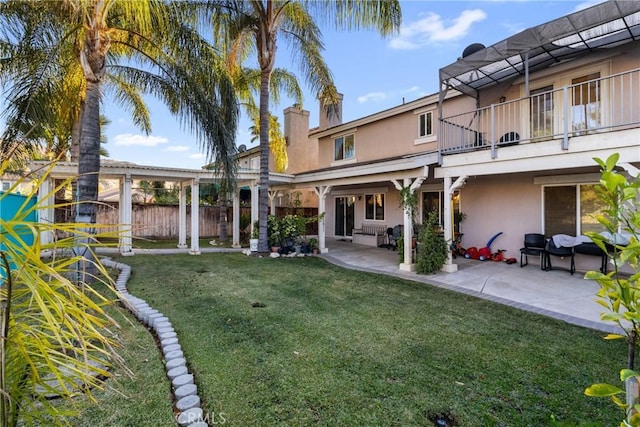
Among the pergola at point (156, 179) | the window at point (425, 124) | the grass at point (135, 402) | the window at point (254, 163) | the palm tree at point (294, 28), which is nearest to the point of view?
the grass at point (135, 402)

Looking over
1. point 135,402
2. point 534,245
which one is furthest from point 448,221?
point 135,402

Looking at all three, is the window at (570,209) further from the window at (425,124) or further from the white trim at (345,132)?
the white trim at (345,132)

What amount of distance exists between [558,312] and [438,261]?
10.5 feet

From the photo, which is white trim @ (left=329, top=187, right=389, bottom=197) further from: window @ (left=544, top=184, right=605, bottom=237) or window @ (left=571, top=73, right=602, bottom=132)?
window @ (left=571, top=73, right=602, bottom=132)

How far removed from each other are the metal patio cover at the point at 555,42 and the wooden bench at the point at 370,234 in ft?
23.2

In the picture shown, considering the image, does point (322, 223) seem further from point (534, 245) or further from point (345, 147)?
point (534, 245)

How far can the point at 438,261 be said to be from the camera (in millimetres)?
8750

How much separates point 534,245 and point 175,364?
9486mm

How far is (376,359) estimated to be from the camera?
3938 millimetres

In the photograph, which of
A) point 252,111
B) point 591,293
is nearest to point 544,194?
point 591,293

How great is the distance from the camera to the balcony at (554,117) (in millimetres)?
7473

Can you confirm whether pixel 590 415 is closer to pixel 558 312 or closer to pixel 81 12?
pixel 558 312

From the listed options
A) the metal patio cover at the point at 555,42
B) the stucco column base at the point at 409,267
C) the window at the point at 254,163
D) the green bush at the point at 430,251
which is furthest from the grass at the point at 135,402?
the window at the point at 254,163

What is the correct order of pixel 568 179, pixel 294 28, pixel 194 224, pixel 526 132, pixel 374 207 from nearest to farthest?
1. pixel 568 179
2. pixel 526 132
3. pixel 294 28
4. pixel 194 224
5. pixel 374 207
